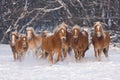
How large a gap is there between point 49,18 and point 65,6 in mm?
3774

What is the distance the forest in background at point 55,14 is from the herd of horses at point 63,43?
1452 cm

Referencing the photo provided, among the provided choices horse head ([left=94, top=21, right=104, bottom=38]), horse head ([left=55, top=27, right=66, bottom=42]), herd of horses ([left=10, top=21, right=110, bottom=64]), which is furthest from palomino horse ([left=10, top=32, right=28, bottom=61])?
A: horse head ([left=94, top=21, right=104, bottom=38])

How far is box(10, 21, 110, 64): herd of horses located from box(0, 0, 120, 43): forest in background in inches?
572

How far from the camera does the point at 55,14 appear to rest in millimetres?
39750

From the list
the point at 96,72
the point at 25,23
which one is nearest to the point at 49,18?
the point at 25,23

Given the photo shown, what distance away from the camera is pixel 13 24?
39.3 metres

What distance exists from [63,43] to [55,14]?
844 inches

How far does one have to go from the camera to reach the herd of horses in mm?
18109

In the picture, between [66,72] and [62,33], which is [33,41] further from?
[66,72]

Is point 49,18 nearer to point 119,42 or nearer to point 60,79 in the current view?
point 119,42

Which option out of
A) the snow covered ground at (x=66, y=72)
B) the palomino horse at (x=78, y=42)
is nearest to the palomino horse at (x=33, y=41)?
the palomino horse at (x=78, y=42)

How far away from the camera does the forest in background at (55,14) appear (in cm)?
3600

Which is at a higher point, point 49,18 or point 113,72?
point 113,72

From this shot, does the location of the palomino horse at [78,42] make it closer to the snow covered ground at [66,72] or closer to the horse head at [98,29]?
the horse head at [98,29]
